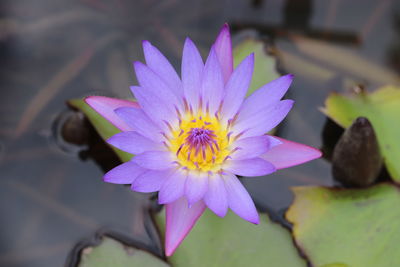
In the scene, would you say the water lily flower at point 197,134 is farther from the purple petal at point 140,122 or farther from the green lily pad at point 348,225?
the green lily pad at point 348,225

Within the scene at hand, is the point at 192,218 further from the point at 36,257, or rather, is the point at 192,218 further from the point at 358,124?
the point at 36,257

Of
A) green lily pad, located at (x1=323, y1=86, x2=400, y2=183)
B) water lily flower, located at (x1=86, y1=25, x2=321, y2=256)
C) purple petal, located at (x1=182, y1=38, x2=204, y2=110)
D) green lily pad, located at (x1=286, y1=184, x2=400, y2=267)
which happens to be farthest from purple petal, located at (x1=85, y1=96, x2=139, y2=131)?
green lily pad, located at (x1=323, y1=86, x2=400, y2=183)

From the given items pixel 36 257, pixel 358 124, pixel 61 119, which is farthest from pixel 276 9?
pixel 36 257

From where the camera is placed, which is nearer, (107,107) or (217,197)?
(217,197)

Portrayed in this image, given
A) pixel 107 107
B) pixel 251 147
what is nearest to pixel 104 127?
pixel 107 107

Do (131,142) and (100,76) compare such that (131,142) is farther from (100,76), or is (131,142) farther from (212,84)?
(100,76)
